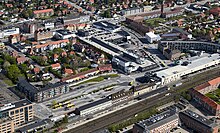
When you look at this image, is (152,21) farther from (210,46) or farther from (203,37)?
(210,46)

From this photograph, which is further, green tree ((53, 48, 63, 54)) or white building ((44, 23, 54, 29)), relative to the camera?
white building ((44, 23, 54, 29))

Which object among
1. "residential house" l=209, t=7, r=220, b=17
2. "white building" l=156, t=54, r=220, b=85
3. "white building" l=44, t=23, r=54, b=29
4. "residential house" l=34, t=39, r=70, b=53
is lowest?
"white building" l=156, t=54, r=220, b=85

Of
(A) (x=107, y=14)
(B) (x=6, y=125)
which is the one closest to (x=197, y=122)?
(B) (x=6, y=125)

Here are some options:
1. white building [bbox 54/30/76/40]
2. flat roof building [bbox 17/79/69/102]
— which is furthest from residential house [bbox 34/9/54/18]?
flat roof building [bbox 17/79/69/102]

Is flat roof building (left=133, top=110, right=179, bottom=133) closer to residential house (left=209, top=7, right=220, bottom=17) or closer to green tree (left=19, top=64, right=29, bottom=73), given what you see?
green tree (left=19, top=64, right=29, bottom=73)

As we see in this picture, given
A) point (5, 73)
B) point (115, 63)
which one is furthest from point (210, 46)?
point (5, 73)

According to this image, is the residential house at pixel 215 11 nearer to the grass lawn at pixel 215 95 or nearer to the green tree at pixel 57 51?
the grass lawn at pixel 215 95

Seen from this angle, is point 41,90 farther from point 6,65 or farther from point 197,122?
point 197,122
